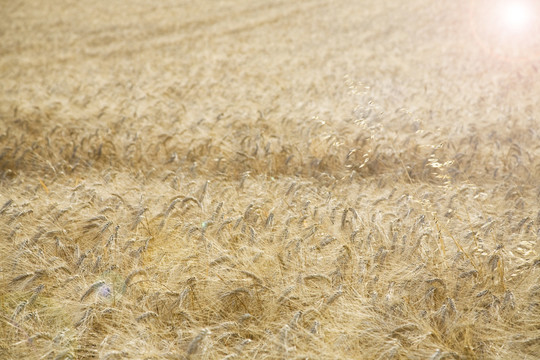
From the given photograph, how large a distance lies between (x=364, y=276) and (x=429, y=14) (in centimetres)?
1771

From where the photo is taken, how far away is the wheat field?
7.04 ft

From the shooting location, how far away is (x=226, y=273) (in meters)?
2.55

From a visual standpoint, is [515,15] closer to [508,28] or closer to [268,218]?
[508,28]

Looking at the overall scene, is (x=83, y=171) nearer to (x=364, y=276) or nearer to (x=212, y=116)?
(x=212, y=116)

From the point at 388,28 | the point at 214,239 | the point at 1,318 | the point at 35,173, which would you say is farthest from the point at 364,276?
the point at 388,28

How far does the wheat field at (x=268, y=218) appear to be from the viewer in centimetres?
215

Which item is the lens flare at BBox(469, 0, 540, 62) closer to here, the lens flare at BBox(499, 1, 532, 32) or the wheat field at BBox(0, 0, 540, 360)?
the lens flare at BBox(499, 1, 532, 32)

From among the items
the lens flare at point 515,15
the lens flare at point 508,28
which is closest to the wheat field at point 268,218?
the lens flare at point 508,28

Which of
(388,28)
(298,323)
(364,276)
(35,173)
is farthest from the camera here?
(388,28)

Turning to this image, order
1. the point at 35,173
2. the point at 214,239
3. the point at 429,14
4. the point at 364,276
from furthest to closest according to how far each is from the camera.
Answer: the point at 429,14 → the point at 35,173 → the point at 214,239 → the point at 364,276

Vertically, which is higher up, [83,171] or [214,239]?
[214,239]

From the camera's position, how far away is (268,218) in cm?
295

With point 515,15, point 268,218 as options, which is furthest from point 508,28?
point 268,218

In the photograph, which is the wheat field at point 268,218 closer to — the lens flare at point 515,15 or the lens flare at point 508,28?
the lens flare at point 508,28
